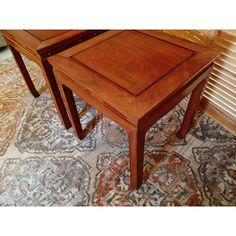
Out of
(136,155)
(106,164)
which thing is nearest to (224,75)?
(136,155)

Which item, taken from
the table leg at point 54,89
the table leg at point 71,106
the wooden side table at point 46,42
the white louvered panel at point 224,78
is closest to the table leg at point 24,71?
the wooden side table at point 46,42

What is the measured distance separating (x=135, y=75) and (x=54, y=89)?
1.74ft

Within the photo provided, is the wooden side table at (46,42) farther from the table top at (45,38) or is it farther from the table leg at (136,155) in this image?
the table leg at (136,155)

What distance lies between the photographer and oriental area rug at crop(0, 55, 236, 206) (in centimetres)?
104

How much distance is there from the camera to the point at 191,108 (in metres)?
1.11

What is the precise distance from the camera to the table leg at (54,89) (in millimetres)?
1063

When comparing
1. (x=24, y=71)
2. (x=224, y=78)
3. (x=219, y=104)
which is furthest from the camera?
(x=24, y=71)

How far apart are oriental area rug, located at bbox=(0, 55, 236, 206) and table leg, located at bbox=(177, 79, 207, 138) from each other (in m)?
0.07

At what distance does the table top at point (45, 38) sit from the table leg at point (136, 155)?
0.59 m

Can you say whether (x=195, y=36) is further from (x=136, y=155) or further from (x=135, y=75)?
(x=136, y=155)

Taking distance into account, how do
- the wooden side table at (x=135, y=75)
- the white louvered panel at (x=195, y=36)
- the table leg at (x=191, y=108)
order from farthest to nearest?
the white louvered panel at (x=195, y=36) → the table leg at (x=191, y=108) → the wooden side table at (x=135, y=75)

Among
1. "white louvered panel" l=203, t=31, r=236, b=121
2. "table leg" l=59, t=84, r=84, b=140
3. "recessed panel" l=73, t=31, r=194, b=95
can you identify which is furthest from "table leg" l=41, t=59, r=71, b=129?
"white louvered panel" l=203, t=31, r=236, b=121

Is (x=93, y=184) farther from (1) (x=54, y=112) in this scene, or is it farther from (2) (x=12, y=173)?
(1) (x=54, y=112)

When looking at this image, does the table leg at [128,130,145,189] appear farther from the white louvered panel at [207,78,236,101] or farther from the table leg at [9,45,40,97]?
the table leg at [9,45,40,97]
